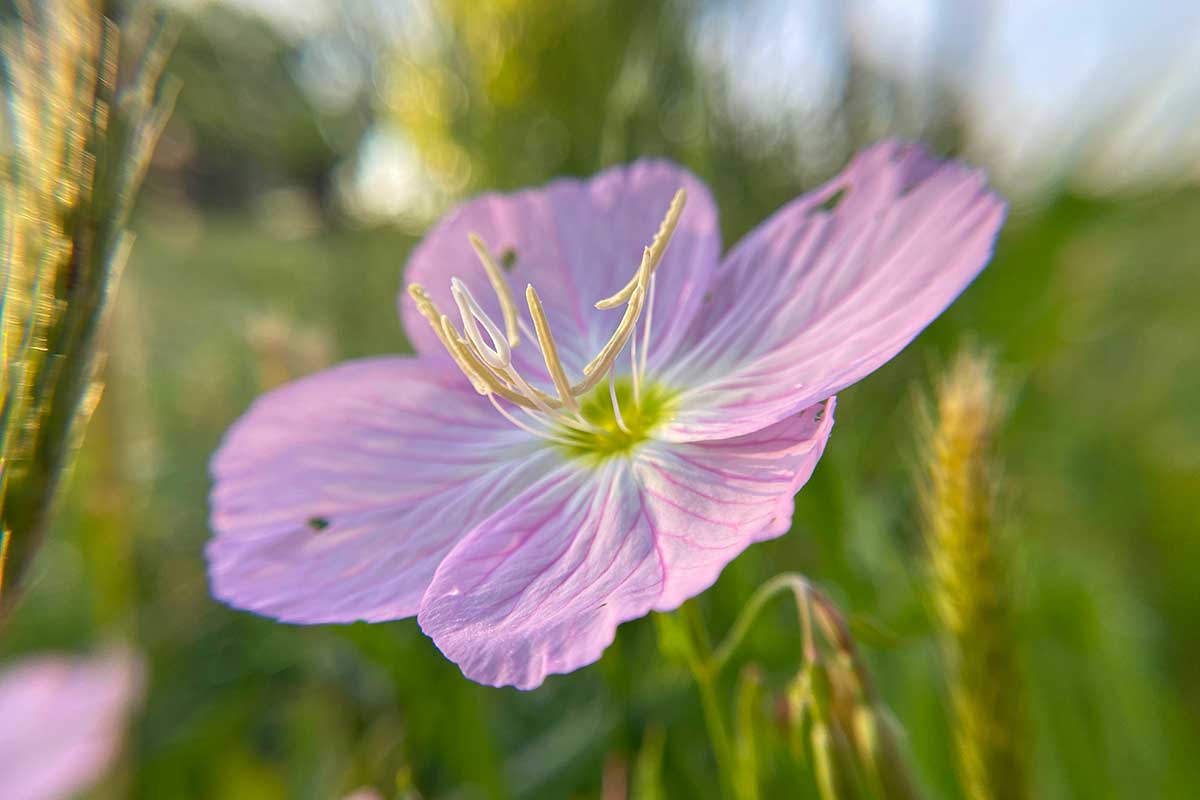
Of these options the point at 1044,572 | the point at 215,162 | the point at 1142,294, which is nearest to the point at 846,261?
the point at 1044,572

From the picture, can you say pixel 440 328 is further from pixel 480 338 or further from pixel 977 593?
pixel 977 593

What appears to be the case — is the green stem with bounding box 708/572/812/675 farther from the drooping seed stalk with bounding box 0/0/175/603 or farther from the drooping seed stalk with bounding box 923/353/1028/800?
the drooping seed stalk with bounding box 0/0/175/603

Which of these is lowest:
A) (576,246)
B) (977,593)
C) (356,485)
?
(977,593)

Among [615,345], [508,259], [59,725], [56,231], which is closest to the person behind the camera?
[56,231]

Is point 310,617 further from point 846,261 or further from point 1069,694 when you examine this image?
point 1069,694

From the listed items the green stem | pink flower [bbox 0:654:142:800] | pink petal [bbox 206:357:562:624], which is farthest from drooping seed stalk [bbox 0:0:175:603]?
pink flower [bbox 0:654:142:800]

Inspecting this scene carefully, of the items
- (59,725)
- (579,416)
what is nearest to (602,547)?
(579,416)

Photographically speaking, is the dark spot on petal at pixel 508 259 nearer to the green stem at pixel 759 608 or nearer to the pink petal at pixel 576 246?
the pink petal at pixel 576 246
